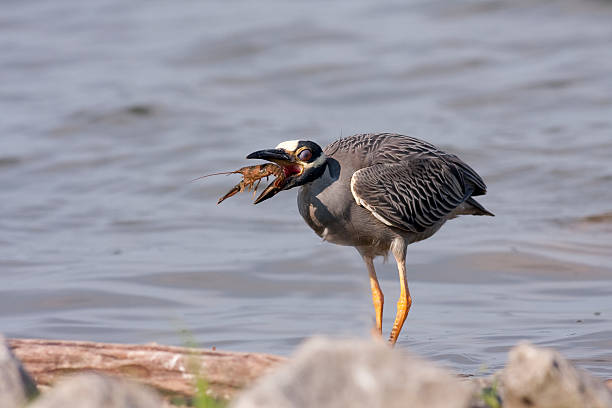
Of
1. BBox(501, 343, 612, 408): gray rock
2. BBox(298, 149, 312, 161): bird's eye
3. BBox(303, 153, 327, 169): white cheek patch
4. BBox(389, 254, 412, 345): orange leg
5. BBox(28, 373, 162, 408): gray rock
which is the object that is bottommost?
BBox(389, 254, 412, 345): orange leg

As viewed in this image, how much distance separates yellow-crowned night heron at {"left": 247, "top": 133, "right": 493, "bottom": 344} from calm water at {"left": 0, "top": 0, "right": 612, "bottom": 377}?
0.79 m

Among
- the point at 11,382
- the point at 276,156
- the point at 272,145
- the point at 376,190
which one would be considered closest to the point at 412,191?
the point at 376,190

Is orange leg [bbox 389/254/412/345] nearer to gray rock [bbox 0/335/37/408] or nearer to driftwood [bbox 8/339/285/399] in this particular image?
driftwood [bbox 8/339/285/399]

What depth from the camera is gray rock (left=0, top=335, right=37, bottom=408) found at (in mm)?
3895

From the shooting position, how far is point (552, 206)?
38.8 feet

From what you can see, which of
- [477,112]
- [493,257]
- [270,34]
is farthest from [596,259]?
[270,34]

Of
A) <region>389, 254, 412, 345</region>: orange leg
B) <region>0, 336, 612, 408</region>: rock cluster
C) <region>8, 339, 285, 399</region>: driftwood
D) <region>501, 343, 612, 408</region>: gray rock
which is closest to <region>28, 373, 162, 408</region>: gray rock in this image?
<region>0, 336, 612, 408</region>: rock cluster

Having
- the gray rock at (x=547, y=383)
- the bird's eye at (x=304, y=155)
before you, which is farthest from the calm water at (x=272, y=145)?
the gray rock at (x=547, y=383)

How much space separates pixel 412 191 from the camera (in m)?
7.52

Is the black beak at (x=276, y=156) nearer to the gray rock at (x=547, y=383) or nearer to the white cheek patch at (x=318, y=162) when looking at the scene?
the white cheek patch at (x=318, y=162)

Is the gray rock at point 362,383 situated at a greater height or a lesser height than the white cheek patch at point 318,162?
greater

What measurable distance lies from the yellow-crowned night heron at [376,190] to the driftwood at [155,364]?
1.94 meters

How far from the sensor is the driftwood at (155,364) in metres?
4.64

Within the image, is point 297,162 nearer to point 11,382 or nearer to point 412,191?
point 412,191
